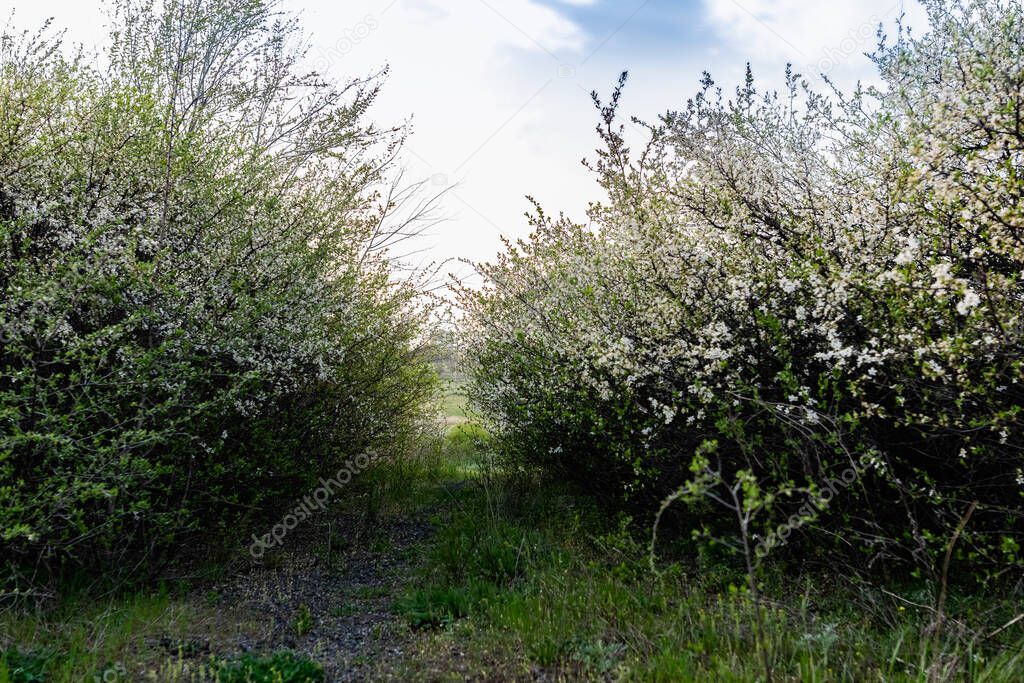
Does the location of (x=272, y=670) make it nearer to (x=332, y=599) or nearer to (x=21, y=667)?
(x=21, y=667)

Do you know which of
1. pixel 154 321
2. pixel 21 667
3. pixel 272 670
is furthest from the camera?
pixel 154 321

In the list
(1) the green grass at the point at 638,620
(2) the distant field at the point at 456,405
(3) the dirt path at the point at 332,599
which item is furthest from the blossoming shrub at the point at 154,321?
(2) the distant field at the point at 456,405

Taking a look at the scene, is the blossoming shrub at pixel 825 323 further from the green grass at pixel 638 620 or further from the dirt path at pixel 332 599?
the dirt path at pixel 332 599

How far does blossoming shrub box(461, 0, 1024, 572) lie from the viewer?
3814 millimetres

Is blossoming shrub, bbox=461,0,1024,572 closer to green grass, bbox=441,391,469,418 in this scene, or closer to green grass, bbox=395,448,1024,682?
green grass, bbox=395,448,1024,682

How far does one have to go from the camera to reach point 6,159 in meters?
5.56

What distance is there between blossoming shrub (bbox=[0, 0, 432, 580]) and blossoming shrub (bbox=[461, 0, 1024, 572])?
255 centimetres

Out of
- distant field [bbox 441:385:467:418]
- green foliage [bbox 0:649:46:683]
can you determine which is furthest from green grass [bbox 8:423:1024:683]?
distant field [bbox 441:385:467:418]

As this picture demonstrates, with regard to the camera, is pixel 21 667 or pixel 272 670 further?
pixel 272 670

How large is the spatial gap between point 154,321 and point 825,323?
204 inches

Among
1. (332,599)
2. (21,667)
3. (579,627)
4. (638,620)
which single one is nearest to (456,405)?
(332,599)

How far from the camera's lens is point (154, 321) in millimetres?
5352

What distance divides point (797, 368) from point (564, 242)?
376 cm

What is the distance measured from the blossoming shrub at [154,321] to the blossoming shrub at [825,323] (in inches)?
100
